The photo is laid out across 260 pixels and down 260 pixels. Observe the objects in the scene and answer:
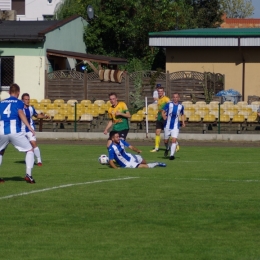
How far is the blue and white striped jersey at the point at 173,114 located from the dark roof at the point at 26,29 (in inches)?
745

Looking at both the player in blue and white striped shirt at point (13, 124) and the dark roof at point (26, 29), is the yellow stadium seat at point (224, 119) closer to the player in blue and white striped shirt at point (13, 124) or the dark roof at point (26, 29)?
the dark roof at point (26, 29)

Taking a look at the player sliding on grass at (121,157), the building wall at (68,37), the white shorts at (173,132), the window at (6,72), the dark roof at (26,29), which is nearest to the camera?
the player sliding on grass at (121,157)

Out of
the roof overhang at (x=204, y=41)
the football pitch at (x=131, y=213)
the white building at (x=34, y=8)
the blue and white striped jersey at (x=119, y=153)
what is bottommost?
the football pitch at (x=131, y=213)

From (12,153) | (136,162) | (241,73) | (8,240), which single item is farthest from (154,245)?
(241,73)

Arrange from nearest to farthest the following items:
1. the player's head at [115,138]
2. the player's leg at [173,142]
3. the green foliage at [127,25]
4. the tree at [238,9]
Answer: the player's head at [115,138] < the player's leg at [173,142] < the green foliage at [127,25] < the tree at [238,9]

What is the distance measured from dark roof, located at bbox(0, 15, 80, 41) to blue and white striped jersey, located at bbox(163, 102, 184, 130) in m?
18.9

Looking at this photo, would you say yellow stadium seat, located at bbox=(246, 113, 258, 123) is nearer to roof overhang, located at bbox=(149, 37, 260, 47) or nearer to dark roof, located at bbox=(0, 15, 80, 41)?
roof overhang, located at bbox=(149, 37, 260, 47)

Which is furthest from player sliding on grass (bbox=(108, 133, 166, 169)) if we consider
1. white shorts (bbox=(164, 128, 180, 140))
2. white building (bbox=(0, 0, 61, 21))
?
white building (bbox=(0, 0, 61, 21))

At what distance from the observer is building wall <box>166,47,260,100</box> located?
41438 millimetres

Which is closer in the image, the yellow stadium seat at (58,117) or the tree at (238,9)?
the yellow stadium seat at (58,117)

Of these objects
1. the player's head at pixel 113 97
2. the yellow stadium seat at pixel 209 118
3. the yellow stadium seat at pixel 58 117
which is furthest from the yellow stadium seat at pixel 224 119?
the player's head at pixel 113 97

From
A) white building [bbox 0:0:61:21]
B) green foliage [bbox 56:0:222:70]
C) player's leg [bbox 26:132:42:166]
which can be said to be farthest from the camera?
white building [bbox 0:0:61:21]

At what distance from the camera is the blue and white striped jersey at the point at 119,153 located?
57.1 ft

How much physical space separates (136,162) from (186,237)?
8.50 metres
